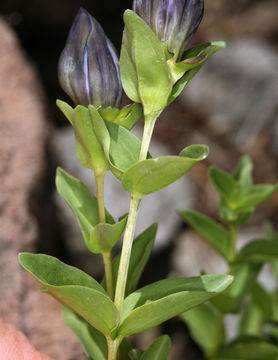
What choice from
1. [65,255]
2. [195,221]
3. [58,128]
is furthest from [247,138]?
[195,221]

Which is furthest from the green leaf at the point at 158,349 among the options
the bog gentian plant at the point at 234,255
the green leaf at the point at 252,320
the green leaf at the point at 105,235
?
the green leaf at the point at 252,320

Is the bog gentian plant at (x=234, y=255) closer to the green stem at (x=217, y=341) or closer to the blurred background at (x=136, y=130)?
the green stem at (x=217, y=341)

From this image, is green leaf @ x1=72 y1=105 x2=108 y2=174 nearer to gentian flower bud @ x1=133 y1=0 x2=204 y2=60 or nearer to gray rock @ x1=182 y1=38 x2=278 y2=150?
gentian flower bud @ x1=133 y1=0 x2=204 y2=60

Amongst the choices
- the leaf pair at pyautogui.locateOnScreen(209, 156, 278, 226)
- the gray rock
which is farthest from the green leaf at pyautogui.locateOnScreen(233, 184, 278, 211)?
the gray rock

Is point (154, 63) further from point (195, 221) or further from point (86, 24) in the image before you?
point (195, 221)

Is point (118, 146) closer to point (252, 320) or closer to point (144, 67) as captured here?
point (144, 67)

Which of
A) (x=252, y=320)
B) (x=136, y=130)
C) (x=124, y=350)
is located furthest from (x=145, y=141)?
(x=136, y=130)
